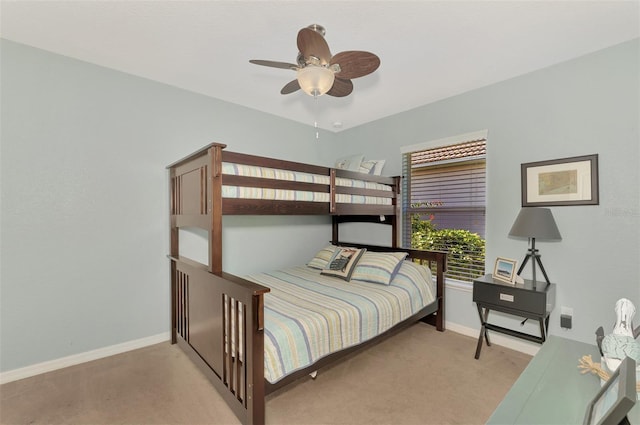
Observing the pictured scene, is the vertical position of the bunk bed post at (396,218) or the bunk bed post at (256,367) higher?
the bunk bed post at (396,218)

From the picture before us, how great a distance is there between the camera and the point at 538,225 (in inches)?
89.2

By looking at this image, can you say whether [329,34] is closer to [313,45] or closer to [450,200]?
[313,45]

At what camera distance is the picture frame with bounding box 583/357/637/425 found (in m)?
0.73

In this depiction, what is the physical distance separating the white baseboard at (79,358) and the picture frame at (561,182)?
3.64 m

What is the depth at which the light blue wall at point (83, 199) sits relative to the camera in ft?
7.13

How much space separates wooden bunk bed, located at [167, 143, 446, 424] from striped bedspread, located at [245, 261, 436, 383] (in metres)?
0.09

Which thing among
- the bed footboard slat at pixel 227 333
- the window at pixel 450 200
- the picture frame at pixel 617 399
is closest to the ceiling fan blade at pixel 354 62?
the bed footboard slat at pixel 227 333

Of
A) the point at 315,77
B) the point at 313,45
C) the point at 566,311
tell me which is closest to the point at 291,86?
the point at 315,77

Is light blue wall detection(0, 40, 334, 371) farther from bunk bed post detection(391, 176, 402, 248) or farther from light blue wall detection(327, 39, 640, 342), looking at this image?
light blue wall detection(327, 39, 640, 342)

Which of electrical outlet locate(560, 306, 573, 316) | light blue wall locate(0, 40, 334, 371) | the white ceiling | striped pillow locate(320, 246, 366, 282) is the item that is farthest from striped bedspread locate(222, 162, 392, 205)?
electrical outlet locate(560, 306, 573, 316)

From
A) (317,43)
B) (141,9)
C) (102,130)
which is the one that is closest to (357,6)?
(317,43)

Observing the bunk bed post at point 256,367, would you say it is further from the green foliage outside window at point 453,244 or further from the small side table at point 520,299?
the green foliage outside window at point 453,244

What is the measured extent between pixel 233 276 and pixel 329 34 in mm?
1791

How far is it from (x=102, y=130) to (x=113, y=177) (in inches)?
16.0
